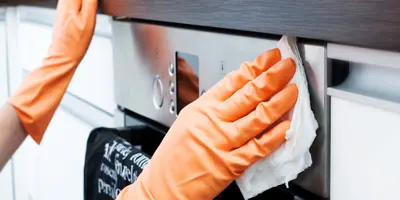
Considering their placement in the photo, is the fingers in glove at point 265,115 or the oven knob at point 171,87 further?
the oven knob at point 171,87

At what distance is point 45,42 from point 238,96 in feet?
2.63

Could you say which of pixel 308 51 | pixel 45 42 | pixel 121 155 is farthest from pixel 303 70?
pixel 45 42

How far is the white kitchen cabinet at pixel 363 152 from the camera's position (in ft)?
1.51

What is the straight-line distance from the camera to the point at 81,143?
3.65 ft

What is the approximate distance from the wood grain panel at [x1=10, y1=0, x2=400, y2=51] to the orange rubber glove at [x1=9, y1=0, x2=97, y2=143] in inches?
7.7

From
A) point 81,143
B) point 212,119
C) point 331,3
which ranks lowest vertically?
point 81,143

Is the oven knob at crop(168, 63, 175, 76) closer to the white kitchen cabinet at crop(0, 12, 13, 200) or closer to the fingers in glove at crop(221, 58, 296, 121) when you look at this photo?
the fingers in glove at crop(221, 58, 296, 121)

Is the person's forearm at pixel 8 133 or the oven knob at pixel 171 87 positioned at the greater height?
the oven knob at pixel 171 87

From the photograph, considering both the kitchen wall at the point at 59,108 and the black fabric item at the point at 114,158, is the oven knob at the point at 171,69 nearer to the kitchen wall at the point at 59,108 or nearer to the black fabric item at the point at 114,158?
the black fabric item at the point at 114,158

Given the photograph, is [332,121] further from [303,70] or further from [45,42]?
[45,42]

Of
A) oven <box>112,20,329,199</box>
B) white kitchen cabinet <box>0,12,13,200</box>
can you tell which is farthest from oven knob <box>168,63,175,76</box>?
white kitchen cabinet <box>0,12,13,200</box>

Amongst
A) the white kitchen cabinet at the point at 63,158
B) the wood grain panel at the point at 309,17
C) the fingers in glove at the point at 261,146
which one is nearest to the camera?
the wood grain panel at the point at 309,17

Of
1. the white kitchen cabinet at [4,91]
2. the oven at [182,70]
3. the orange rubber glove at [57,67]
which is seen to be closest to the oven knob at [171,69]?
the oven at [182,70]

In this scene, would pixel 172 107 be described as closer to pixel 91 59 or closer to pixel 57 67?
pixel 57 67
